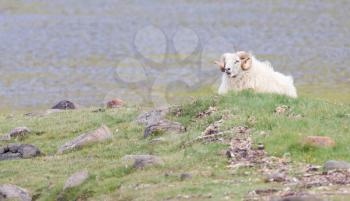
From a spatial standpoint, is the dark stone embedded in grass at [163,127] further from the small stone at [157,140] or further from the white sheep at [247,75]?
the white sheep at [247,75]

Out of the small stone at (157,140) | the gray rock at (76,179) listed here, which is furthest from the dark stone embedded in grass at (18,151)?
the gray rock at (76,179)

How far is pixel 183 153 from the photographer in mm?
18938

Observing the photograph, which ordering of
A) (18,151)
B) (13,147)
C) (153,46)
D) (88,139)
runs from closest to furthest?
1. (88,139)
2. (18,151)
3. (13,147)
4. (153,46)

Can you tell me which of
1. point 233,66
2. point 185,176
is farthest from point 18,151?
point 185,176

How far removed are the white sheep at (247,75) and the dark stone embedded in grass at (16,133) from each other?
17.1 feet

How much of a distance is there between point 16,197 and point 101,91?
2783cm

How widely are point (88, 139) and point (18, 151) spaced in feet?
5.65

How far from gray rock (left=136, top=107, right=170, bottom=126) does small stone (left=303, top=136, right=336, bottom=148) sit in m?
5.73

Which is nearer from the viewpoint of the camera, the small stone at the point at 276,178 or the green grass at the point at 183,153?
the small stone at the point at 276,178

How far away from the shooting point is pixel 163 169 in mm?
18047

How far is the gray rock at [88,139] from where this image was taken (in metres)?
22.2

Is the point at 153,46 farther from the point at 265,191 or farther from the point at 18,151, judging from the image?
the point at 265,191

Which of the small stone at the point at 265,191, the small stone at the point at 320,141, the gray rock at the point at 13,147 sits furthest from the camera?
the gray rock at the point at 13,147

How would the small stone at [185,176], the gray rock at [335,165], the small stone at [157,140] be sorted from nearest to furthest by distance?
1. the gray rock at [335,165]
2. the small stone at [185,176]
3. the small stone at [157,140]
